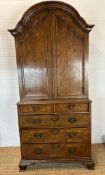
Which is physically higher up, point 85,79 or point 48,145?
point 85,79

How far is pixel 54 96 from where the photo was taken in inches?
97.2

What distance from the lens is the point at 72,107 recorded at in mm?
2424

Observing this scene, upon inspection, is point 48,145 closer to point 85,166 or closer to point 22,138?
point 22,138

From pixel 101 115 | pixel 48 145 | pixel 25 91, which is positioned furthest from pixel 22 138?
pixel 101 115

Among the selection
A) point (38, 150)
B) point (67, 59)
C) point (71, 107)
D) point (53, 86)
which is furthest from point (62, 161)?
point (67, 59)

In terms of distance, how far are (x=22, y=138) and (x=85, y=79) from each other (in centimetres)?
108

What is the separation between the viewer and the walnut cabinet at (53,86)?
2348 mm

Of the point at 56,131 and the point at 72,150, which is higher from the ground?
the point at 56,131

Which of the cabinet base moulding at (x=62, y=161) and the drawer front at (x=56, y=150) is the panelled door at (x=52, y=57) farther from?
the cabinet base moulding at (x=62, y=161)

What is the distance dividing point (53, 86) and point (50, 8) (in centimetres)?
92

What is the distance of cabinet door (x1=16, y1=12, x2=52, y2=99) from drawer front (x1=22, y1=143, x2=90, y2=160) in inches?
24.7

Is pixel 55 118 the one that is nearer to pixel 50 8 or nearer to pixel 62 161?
pixel 62 161

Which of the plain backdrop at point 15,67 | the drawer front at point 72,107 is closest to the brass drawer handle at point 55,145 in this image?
the drawer front at point 72,107

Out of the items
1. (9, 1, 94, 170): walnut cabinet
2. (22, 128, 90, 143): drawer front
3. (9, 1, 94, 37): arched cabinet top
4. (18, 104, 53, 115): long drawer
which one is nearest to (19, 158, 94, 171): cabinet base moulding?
(9, 1, 94, 170): walnut cabinet
